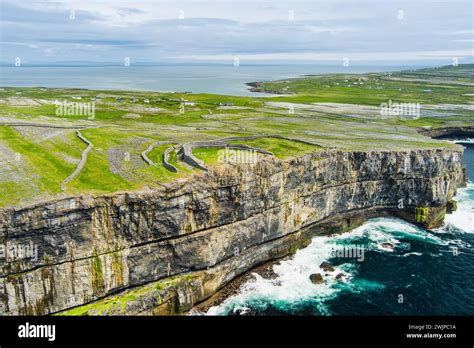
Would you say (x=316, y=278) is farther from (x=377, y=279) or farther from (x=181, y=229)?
(x=181, y=229)

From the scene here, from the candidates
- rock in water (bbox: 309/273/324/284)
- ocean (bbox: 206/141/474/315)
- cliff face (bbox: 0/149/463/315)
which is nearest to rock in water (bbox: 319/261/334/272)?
ocean (bbox: 206/141/474/315)

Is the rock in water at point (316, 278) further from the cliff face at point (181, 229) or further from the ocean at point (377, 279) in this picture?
the cliff face at point (181, 229)

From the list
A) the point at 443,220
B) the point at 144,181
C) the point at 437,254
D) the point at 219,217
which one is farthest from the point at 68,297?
the point at 443,220

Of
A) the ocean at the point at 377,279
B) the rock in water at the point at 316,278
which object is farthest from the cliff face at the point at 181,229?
the rock in water at the point at 316,278

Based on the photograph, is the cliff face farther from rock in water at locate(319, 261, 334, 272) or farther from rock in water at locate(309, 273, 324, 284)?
rock in water at locate(309, 273, 324, 284)

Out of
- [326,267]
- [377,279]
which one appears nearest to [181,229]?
[326,267]

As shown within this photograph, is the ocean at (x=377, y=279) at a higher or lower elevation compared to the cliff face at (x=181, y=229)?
lower
